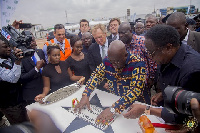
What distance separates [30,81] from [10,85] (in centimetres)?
29

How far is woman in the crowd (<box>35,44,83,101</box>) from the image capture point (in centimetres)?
234

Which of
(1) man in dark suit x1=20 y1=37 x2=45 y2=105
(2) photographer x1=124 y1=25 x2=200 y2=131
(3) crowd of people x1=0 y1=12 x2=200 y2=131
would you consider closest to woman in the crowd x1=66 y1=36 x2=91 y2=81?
(3) crowd of people x1=0 y1=12 x2=200 y2=131

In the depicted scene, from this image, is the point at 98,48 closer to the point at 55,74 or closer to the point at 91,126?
the point at 55,74

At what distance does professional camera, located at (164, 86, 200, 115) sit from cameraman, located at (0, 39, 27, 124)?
1.90 meters

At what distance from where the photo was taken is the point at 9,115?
2297 millimetres

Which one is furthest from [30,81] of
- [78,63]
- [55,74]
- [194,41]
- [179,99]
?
[194,41]

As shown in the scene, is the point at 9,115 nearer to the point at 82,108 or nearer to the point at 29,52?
the point at 29,52

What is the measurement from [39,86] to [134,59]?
168 cm

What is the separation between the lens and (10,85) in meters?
2.21

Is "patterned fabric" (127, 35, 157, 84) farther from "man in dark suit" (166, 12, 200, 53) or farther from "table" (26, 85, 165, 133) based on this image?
"table" (26, 85, 165, 133)

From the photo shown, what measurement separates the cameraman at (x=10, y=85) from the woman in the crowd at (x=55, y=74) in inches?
16.8

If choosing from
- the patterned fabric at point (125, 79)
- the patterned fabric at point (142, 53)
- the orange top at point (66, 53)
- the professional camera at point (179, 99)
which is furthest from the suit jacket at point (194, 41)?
the orange top at point (66, 53)

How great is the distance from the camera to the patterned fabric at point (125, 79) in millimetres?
1556

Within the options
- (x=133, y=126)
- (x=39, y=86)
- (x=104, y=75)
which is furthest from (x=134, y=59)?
(x=39, y=86)
